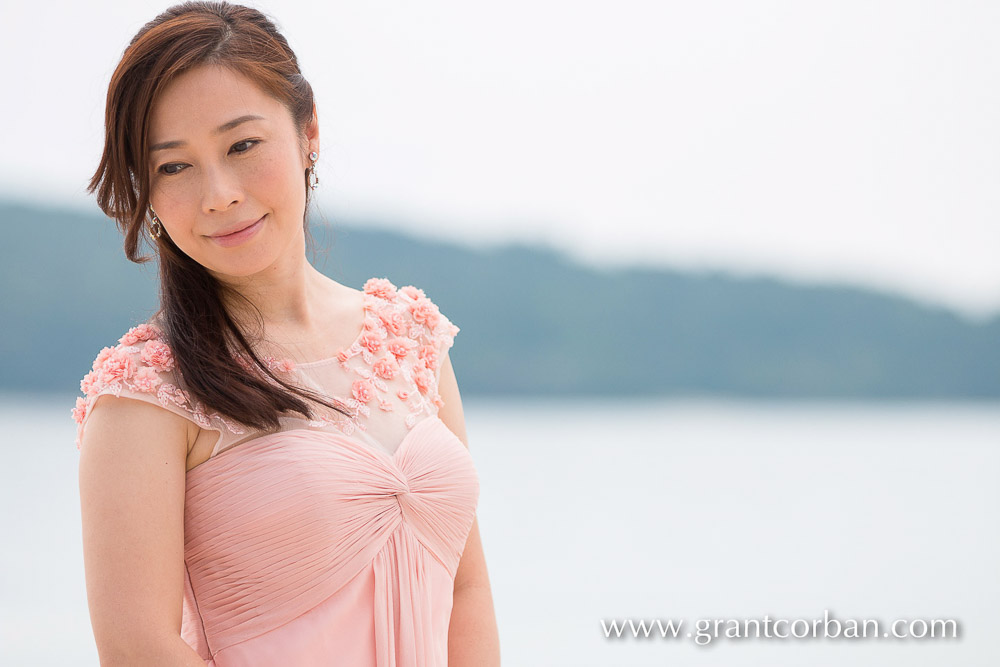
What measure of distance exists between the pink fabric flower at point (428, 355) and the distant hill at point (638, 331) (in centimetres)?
1036

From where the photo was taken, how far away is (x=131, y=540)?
3.23 feet

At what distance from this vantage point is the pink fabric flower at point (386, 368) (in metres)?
1.26

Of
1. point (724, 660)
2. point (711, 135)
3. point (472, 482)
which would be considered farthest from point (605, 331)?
point (472, 482)

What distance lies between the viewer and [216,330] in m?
1.16

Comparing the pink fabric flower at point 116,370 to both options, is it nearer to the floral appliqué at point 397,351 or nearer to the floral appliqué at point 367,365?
the floral appliqué at point 367,365

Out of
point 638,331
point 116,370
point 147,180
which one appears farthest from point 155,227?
point 638,331

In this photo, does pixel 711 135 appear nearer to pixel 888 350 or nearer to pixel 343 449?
pixel 888 350

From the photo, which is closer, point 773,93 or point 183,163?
point 183,163

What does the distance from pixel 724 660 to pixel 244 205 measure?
A: 3.23 m

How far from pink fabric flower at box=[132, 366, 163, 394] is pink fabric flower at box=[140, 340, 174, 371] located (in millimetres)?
21

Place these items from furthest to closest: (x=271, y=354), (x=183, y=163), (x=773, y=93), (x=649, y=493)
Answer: (x=773, y=93) < (x=649, y=493) < (x=271, y=354) < (x=183, y=163)

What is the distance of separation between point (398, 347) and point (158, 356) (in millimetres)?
337

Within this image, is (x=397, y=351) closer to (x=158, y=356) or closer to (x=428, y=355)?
(x=428, y=355)

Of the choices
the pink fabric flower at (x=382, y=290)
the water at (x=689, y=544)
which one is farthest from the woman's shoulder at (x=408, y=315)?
the water at (x=689, y=544)
